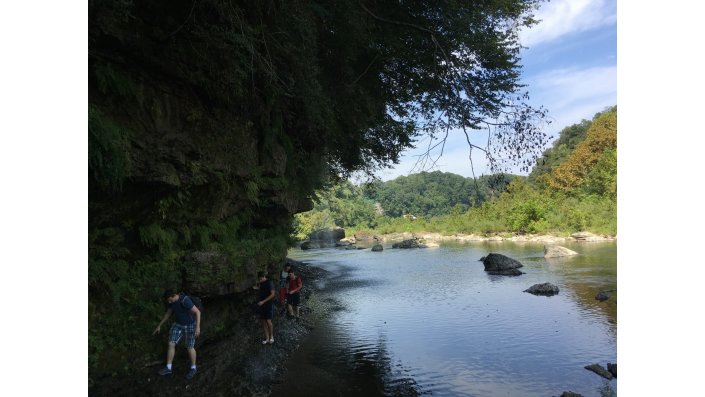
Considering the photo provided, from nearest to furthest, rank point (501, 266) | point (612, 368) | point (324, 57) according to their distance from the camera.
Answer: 1. point (612, 368)
2. point (324, 57)
3. point (501, 266)

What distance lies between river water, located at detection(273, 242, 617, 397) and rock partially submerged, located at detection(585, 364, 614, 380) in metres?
0.16

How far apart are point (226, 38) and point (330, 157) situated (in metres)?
11.0

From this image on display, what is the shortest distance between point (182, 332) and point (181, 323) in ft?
0.60

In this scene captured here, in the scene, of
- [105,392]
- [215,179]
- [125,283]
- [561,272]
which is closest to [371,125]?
[215,179]

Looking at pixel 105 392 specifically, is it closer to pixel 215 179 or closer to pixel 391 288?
pixel 215 179

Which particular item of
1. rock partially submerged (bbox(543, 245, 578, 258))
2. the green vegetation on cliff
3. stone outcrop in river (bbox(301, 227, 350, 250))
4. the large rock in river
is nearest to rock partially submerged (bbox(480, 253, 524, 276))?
rock partially submerged (bbox(543, 245, 578, 258))

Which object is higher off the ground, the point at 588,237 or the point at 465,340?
the point at 588,237

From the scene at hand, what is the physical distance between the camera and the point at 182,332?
7.50 metres

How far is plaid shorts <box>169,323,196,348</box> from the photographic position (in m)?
7.35

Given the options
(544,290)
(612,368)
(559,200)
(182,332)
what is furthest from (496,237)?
(182,332)

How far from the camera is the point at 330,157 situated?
18297mm

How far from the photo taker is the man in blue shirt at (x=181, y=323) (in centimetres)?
732

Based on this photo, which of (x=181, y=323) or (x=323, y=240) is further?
(x=323, y=240)

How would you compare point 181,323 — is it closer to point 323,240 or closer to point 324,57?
point 324,57
